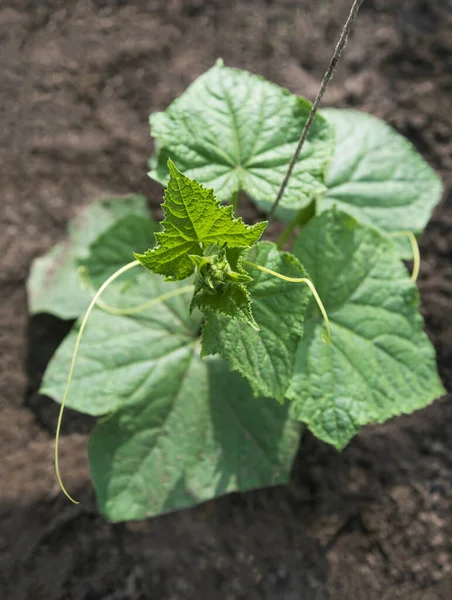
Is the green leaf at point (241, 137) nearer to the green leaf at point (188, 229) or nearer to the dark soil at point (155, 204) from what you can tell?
the green leaf at point (188, 229)

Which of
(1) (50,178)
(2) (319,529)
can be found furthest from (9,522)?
(1) (50,178)

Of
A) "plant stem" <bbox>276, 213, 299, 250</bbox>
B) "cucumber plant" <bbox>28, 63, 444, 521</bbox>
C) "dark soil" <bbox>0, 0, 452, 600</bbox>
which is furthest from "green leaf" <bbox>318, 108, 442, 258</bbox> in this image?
"dark soil" <bbox>0, 0, 452, 600</bbox>

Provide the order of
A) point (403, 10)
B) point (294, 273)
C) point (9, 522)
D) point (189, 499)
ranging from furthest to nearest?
point (403, 10) < point (9, 522) < point (189, 499) < point (294, 273)

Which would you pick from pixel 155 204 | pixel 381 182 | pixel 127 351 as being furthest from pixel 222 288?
pixel 155 204

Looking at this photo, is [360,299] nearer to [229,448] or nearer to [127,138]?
[229,448]

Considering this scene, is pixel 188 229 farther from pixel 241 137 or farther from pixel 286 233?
pixel 286 233

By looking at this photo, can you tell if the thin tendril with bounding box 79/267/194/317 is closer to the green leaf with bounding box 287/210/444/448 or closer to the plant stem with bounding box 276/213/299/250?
the plant stem with bounding box 276/213/299/250

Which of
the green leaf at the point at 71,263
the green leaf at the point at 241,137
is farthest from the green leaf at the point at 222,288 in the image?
the green leaf at the point at 71,263
